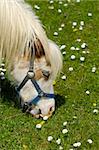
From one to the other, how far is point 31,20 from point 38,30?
0.13 metres

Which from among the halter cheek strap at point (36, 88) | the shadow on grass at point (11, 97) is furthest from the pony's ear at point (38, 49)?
the shadow on grass at point (11, 97)

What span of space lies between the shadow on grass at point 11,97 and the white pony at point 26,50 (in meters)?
0.49

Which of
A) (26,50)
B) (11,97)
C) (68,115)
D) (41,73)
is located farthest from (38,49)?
(11,97)

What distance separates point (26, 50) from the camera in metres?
5.17

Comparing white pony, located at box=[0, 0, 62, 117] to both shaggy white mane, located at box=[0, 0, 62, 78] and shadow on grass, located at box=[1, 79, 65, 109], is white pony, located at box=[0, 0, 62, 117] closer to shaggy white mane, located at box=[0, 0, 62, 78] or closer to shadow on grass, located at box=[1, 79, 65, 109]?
shaggy white mane, located at box=[0, 0, 62, 78]

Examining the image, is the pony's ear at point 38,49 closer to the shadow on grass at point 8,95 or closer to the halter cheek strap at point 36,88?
the halter cheek strap at point 36,88

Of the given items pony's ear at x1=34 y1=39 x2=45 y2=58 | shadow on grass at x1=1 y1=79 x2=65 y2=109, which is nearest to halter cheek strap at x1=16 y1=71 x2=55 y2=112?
pony's ear at x1=34 y1=39 x2=45 y2=58

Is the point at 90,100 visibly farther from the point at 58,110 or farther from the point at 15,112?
the point at 15,112

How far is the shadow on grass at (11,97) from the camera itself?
19.7 ft

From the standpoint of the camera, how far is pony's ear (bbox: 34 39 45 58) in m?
5.14

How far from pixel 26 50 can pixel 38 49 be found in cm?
13

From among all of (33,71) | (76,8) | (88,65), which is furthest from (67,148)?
(76,8)

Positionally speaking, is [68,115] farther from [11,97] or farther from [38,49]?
[38,49]

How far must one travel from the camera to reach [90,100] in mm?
6074
